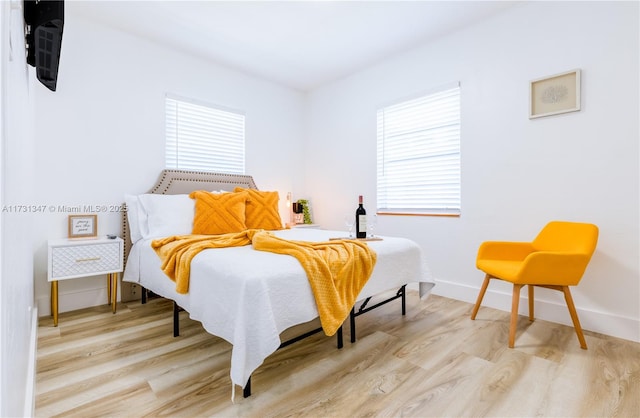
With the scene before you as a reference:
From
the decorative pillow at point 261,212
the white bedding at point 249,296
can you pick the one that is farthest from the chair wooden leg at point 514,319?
the decorative pillow at point 261,212

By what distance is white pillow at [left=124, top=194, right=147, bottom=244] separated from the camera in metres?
2.91

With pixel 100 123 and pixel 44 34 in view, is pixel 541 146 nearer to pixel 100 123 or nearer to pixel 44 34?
pixel 44 34

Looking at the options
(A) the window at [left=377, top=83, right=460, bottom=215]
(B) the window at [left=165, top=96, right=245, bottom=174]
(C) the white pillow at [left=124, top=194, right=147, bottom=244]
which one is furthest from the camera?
(B) the window at [left=165, top=96, right=245, bottom=174]

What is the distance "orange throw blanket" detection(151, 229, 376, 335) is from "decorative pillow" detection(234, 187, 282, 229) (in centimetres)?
88

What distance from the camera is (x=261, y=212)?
3.30 metres

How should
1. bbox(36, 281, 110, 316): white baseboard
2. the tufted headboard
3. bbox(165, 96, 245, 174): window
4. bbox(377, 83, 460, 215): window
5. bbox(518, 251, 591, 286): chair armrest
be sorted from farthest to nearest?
bbox(165, 96, 245, 174): window → bbox(377, 83, 460, 215): window → the tufted headboard → bbox(36, 281, 110, 316): white baseboard → bbox(518, 251, 591, 286): chair armrest

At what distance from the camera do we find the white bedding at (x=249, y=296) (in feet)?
4.91

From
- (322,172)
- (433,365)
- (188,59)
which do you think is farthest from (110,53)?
(433,365)

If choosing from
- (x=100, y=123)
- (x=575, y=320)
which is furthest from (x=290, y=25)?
(x=575, y=320)

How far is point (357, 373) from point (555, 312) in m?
1.83

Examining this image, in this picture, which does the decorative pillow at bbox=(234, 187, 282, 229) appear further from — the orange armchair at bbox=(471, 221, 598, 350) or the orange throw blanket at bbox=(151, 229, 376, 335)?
the orange armchair at bbox=(471, 221, 598, 350)

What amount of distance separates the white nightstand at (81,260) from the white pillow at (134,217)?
0.14 metres

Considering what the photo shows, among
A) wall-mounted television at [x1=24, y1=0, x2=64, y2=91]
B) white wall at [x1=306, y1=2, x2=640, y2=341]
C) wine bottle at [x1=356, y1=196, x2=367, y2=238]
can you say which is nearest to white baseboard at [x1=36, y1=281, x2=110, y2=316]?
wall-mounted television at [x1=24, y1=0, x2=64, y2=91]

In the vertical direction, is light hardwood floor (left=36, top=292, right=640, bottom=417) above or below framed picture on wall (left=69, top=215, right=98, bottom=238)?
below
